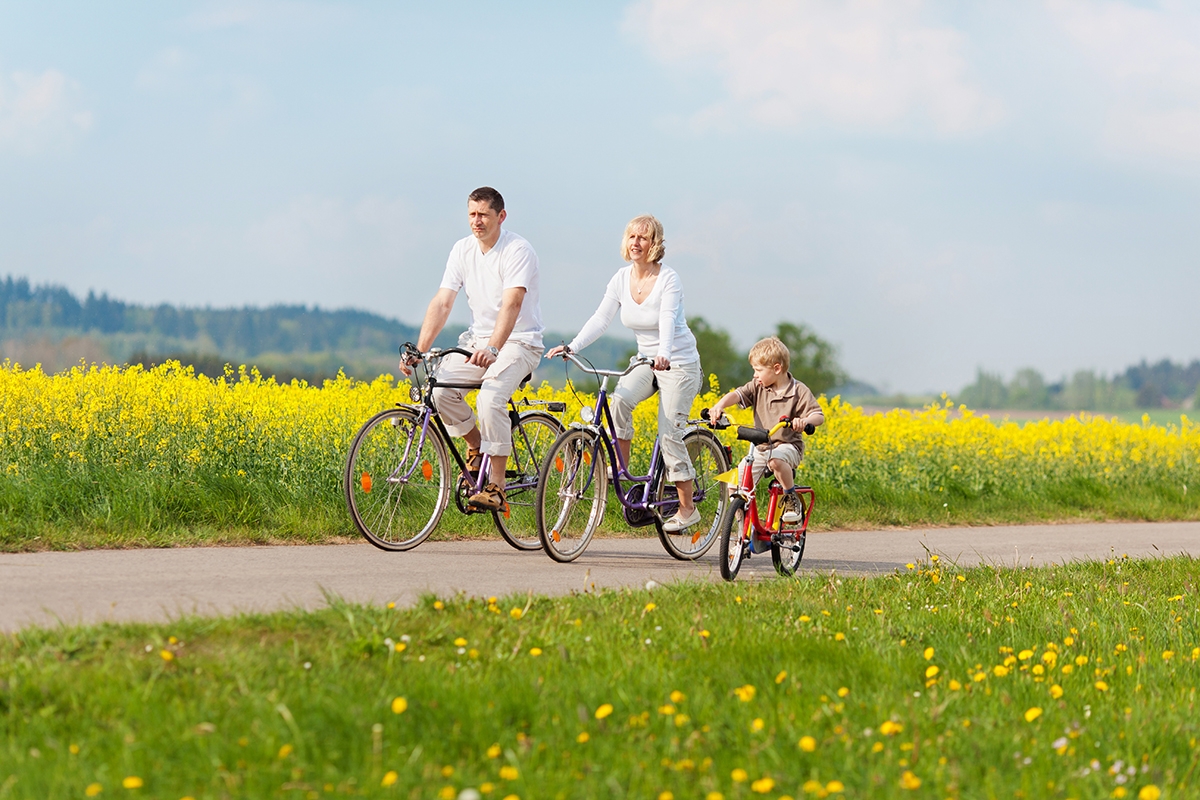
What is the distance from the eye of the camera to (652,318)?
8055mm

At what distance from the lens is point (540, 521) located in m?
7.41

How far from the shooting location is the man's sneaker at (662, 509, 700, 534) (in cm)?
817

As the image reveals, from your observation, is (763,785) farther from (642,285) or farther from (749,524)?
(642,285)

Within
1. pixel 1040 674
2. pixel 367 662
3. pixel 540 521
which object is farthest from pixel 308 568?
pixel 1040 674

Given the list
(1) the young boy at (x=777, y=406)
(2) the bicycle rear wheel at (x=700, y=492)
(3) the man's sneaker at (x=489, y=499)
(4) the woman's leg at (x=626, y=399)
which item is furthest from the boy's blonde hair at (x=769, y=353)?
(3) the man's sneaker at (x=489, y=499)

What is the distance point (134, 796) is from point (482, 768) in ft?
3.18

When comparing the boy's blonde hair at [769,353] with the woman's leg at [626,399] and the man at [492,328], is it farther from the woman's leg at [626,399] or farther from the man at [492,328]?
the man at [492,328]

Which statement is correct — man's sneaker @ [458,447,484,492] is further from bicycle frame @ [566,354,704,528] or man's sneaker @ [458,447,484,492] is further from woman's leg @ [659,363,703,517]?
woman's leg @ [659,363,703,517]

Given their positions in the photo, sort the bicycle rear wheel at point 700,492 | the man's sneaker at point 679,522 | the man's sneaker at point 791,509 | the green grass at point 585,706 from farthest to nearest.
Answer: the bicycle rear wheel at point 700,492
the man's sneaker at point 679,522
the man's sneaker at point 791,509
the green grass at point 585,706

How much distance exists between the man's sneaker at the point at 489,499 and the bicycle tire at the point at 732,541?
59.6 inches

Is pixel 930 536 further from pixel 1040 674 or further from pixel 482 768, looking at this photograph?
pixel 482 768

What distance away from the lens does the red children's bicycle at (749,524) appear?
23.2 feet

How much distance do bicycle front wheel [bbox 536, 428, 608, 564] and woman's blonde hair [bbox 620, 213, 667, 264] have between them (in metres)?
1.27

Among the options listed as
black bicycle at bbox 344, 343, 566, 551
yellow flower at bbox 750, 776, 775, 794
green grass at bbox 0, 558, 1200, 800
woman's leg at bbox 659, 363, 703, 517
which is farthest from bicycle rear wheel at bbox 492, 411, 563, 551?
yellow flower at bbox 750, 776, 775, 794
